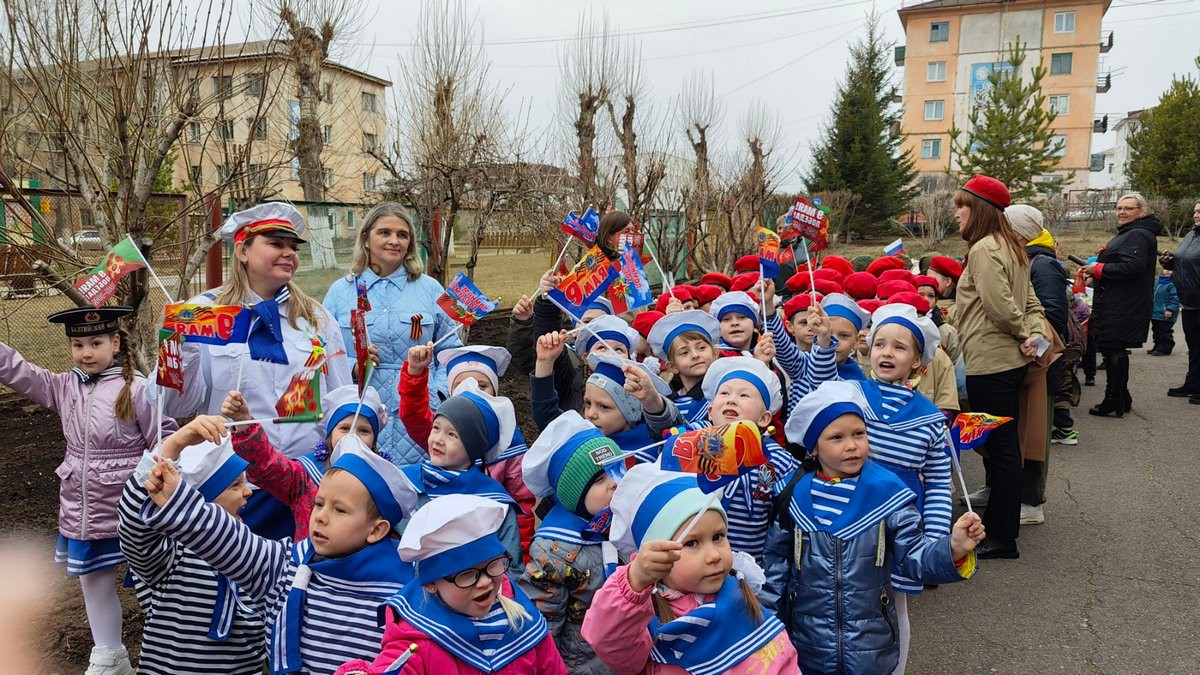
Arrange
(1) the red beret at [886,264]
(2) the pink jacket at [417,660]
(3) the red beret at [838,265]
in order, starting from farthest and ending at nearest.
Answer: (3) the red beret at [838,265], (1) the red beret at [886,264], (2) the pink jacket at [417,660]

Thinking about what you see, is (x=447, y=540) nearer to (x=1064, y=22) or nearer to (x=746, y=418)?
(x=746, y=418)

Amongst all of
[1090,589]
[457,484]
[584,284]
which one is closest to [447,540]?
[457,484]

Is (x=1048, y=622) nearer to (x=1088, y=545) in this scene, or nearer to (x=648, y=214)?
(x=1088, y=545)

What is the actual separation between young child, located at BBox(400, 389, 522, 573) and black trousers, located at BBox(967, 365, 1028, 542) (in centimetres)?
333

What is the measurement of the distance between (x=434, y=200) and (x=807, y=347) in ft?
20.6

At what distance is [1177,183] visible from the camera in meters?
33.5

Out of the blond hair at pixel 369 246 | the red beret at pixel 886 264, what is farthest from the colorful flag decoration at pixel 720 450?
the red beret at pixel 886 264

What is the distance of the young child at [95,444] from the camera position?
384 centimetres

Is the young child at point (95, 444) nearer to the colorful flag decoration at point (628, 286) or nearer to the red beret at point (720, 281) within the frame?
the colorful flag decoration at point (628, 286)

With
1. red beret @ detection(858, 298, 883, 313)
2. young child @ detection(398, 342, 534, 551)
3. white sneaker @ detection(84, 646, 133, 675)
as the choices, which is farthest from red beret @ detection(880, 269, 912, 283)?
white sneaker @ detection(84, 646, 133, 675)

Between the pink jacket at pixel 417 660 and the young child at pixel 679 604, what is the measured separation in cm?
21

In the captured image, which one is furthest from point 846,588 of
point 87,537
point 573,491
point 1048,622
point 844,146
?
point 844,146

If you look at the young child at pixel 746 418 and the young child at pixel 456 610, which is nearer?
the young child at pixel 456 610

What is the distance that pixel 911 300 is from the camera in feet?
16.4
